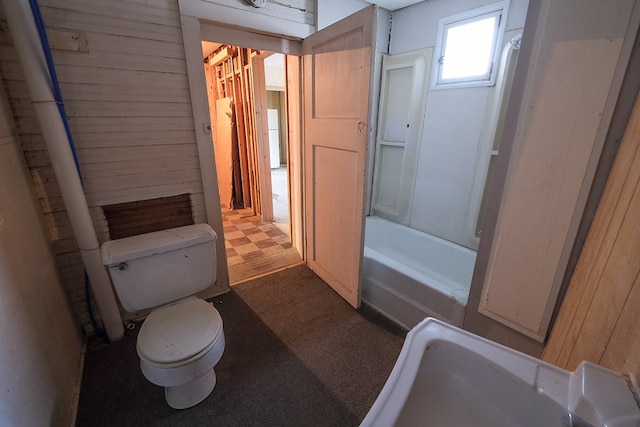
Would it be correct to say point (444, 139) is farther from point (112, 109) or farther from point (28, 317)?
point (28, 317)

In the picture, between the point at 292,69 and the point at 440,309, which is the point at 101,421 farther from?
the point at 292,69

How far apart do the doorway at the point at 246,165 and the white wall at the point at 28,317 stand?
109cm

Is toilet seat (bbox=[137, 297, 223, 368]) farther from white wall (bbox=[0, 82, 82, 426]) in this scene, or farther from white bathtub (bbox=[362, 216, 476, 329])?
white bathtub (bbox=[362, 216, 476, 329])

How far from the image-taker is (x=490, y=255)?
3.94 feet

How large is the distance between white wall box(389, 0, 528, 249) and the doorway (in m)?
1.22

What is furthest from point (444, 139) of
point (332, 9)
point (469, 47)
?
point (332, 9)

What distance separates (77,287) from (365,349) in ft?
5.73

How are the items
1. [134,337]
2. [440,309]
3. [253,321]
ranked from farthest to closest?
[253,321] → [134,337] → [440,309]

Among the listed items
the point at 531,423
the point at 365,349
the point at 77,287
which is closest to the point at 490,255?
the point at 531,423

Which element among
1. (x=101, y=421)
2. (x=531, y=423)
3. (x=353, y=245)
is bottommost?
(x=101, y=421)

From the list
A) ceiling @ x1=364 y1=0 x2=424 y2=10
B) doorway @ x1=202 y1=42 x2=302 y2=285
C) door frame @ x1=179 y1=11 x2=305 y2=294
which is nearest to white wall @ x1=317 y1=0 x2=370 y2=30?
ceiling @ x1=364 y1=0 x2=424 y2=10

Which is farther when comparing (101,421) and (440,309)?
(440,309)

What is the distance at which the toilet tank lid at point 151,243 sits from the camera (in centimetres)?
129

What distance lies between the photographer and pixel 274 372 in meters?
1.43
